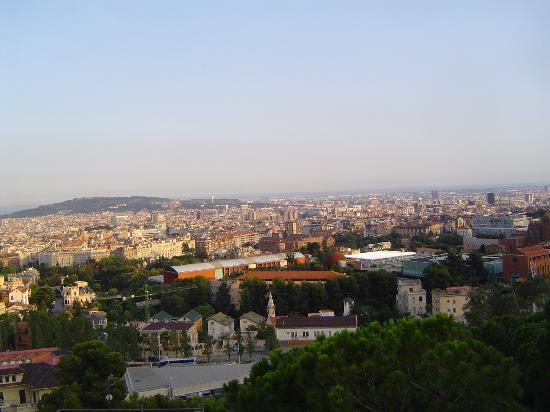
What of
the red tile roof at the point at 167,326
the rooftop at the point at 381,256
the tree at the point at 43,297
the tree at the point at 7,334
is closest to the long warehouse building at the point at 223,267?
the rooftop at the point at 381,256

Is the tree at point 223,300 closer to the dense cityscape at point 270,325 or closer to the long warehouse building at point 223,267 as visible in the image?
the dense cityscape at point 270,325

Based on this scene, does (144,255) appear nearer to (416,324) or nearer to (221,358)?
(221,358)

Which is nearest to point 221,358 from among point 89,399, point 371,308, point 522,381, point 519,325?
point 371,308

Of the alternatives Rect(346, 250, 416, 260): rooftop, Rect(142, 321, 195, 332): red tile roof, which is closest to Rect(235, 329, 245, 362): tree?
Rect(142, 321, 195, 332): red tile roof

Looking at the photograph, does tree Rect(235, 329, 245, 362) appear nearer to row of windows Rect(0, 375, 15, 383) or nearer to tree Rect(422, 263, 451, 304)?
row of windows Rect(0, 375, 15, 383)

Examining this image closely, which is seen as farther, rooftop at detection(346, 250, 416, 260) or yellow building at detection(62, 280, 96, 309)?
rooftop at detection(346, 250, 416, 260)

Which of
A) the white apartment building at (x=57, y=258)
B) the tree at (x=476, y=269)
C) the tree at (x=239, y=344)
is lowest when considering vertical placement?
the white apartment building at (x=57, y=258)
